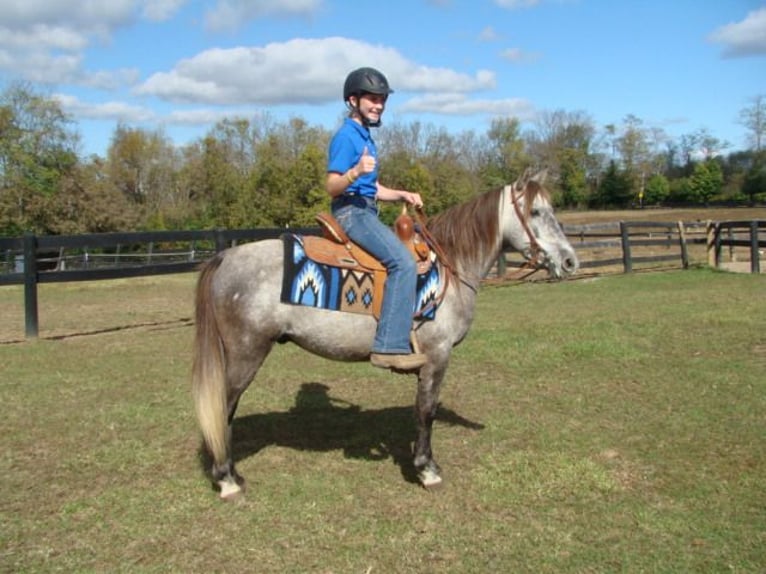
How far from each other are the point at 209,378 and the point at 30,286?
22.8 feet

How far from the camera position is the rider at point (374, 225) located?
4.28 metres

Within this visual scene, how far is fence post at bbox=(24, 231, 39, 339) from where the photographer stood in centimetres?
977

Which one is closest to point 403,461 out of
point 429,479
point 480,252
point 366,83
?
point 429,479

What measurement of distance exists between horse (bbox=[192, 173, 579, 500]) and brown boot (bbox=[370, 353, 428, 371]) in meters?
0.16

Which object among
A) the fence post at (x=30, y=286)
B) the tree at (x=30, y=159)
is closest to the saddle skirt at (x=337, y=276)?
the fence post at (x=30, y=286)

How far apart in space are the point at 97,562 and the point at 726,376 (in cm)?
665

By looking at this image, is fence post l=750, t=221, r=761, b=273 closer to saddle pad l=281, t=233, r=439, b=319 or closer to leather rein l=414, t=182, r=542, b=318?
leather rein l=414, t=182, r=542, b=318

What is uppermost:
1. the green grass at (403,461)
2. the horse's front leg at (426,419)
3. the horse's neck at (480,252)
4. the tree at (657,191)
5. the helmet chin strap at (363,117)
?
the tree at (657,191)

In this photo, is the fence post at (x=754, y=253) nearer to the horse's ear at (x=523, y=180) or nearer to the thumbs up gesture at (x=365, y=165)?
the horse's ear at (x=523, y=180)

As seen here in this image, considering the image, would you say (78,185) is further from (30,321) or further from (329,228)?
(329,228)

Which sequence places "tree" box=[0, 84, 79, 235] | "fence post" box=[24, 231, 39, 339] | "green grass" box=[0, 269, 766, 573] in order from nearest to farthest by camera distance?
"green grass" box=[0, 269, 766, 573] → "fence post" box=[24, 231, 39, 339] → "tree" box=[0, 84, 79, 235]

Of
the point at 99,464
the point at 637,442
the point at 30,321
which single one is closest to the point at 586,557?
the point at 637,442

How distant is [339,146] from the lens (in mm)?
4258

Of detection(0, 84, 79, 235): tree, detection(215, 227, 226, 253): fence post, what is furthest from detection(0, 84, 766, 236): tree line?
detection(215, 227, 226, 253): fence post
